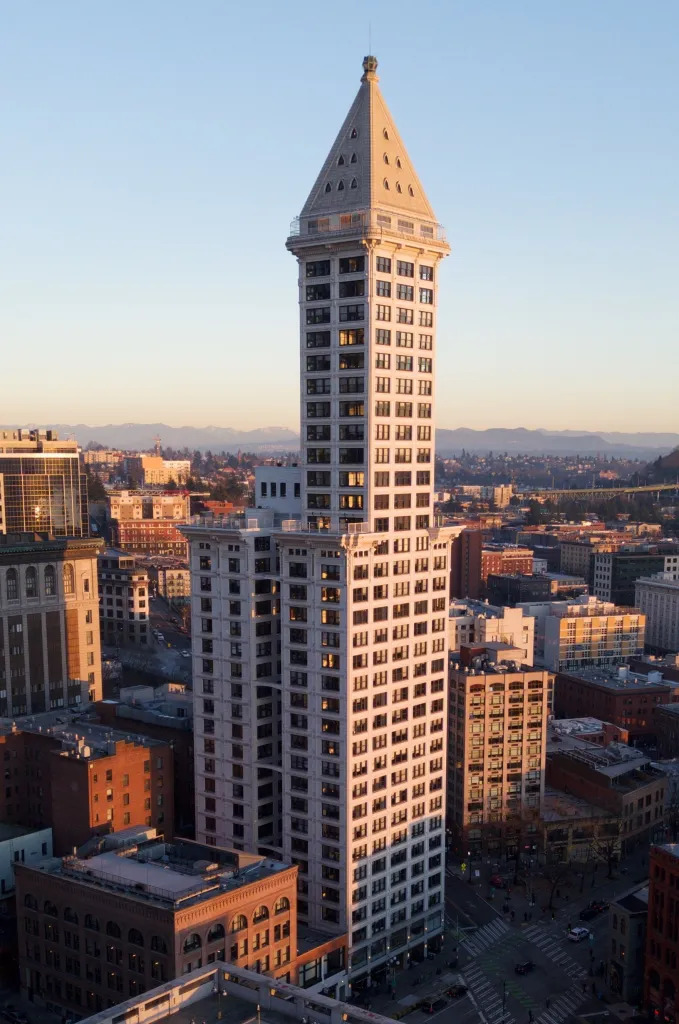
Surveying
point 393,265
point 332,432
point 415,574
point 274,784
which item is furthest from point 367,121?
point 274,784

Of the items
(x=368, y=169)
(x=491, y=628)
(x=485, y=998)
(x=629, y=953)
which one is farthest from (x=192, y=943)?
(x=491, y=628)

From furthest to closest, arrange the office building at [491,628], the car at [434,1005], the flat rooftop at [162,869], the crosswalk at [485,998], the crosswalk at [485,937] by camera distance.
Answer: the office building at [491,628] < the crosswalk at [485,937] < the car at [434,1005] < the crosswalk at [485,998] < the flat rooftop at [162,869]

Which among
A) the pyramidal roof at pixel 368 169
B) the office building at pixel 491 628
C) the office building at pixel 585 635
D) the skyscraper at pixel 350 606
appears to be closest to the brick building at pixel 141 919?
the skyscraper at pixel 350 606

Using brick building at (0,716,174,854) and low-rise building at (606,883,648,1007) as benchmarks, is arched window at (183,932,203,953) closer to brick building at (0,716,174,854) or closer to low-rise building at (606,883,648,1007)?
brick building at (0,716,174,854)

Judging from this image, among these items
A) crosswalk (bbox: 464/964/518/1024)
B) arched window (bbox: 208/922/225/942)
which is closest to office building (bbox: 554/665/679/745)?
crosswalk (bbox: 464/964/518/1024)

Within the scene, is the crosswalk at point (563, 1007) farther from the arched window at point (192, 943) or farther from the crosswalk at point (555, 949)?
the arched window at point (192, 943)

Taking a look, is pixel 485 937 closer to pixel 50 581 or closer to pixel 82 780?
pixel 82 780

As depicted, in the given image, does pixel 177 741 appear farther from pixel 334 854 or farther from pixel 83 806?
pixel 334 854
